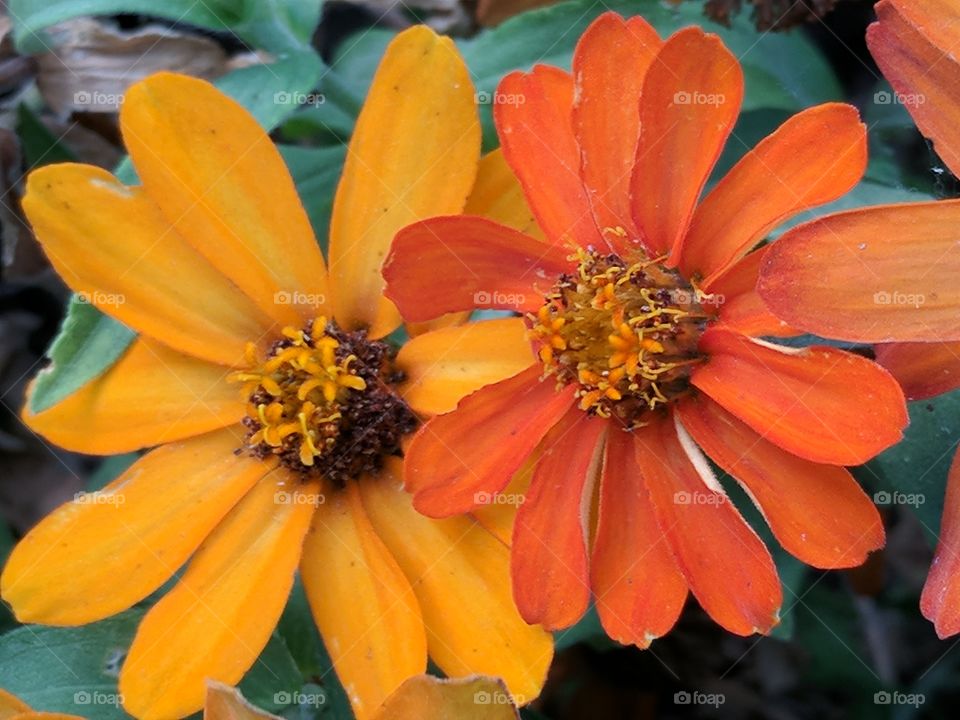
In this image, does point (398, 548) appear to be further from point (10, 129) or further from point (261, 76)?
point (10, 129)

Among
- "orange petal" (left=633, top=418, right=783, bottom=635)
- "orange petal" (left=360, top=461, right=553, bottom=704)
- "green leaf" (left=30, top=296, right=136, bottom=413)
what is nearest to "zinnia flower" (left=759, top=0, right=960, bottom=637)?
"orange petal" (left=633, top=418, right=783, bottom=635)

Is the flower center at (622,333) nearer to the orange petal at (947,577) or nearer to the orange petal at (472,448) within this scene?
the orange petal at (472,448)

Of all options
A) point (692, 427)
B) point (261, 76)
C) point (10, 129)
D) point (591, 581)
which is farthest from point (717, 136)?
point (10, 129)

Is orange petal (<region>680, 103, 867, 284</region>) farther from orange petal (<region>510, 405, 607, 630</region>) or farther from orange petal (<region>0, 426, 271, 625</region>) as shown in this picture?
orange petal (<region>0, 426, 271, 625</region>)

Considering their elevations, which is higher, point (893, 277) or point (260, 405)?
point (893, 277)

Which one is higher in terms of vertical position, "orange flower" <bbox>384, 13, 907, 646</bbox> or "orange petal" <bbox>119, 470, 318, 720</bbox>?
"orange flower" <bbox>384, 13, 907, 646</bbox>

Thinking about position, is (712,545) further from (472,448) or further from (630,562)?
(472,448)

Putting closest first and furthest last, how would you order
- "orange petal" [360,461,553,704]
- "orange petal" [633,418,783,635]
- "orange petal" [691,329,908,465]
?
"orange petal" [691,329,908,465]
"orange petal" [633,418,783,635]
"orange petal" [360,461,553,704]

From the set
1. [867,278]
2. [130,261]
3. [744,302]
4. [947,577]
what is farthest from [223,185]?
[947,577]
